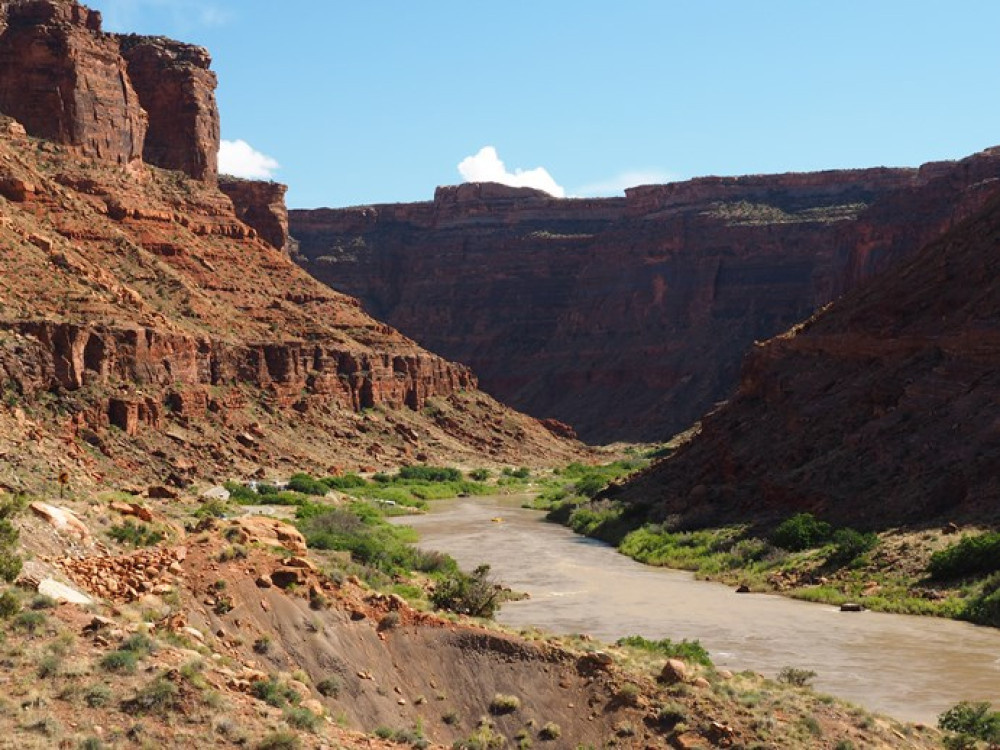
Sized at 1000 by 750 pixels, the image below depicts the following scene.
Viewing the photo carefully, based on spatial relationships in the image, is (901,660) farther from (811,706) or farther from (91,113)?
(91,113)

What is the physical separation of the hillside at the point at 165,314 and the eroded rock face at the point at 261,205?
178 millimetres

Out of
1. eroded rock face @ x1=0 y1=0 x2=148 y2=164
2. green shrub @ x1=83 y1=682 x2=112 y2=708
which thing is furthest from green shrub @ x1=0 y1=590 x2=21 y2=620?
eroded rock face @ x1=0 y1=0 x2=148 y2=164

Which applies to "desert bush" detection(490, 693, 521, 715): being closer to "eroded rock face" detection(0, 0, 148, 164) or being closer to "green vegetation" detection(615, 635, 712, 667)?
"green vegetation" detection(615, 635, 712, 667)

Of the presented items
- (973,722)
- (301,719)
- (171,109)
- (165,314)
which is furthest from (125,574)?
(171,109)

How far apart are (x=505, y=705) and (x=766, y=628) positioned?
44.8ft

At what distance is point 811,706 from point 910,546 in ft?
57.2

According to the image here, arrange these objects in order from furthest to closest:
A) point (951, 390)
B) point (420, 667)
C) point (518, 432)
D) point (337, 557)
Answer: point (518, 432), point (951, 390), point (337, 557), point (420, 667)

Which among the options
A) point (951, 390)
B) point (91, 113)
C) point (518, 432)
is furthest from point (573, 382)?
point (951, 390)

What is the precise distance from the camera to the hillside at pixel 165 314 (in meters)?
56.2

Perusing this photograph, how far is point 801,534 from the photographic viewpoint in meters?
39.2

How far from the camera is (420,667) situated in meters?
19.1

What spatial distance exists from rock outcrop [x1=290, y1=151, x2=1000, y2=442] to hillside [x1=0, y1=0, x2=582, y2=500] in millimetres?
31542

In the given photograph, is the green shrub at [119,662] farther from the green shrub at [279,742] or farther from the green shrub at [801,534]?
the green shrub at [801,534]

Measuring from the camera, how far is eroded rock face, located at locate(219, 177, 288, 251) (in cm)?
10700
